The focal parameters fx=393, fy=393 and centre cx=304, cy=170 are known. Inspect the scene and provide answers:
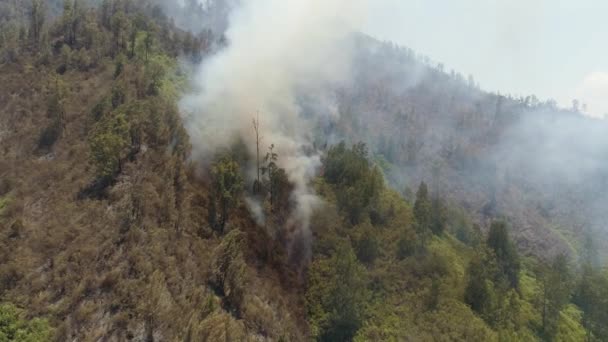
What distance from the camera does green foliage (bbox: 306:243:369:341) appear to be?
43.6 m

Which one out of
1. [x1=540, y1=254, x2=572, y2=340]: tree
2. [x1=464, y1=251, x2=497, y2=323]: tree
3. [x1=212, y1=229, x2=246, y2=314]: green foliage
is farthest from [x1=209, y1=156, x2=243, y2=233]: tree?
[x1=540, y1=254, x2=572, y2=340]: tree

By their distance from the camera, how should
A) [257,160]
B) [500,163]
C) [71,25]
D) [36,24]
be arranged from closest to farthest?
[257,160] < [36,24] < [71,25] < [500,163]

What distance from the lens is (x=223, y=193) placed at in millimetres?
46375

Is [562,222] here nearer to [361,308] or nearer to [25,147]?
[361,308]

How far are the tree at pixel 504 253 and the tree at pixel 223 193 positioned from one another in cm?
4696

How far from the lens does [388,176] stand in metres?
131

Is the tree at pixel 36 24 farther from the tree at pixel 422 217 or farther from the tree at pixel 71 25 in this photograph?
the tree at pixel 422 217

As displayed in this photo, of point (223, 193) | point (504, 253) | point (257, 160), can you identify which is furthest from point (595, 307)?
point (223, 193)

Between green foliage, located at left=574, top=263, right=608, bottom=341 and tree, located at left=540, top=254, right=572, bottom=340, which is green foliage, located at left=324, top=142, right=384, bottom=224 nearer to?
tree, located at left=540, top=254, right=572, bottom=340

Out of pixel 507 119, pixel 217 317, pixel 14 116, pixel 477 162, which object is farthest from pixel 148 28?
pixel 507 119

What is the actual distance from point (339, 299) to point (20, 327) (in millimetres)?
29290

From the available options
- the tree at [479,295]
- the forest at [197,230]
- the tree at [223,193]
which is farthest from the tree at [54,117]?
the tree at [479,295]

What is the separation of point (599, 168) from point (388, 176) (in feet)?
334

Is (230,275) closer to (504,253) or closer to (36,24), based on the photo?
(504,253)
